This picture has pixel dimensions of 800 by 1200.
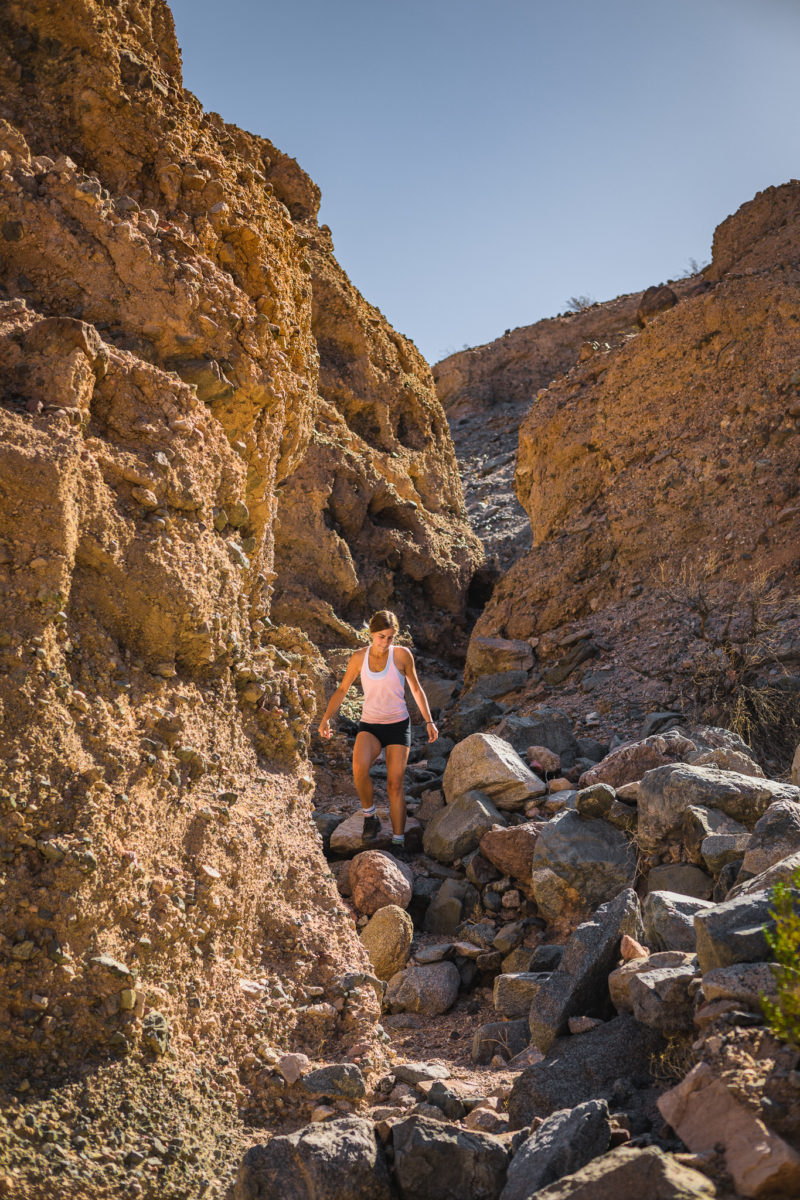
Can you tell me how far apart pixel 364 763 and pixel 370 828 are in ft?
1.21

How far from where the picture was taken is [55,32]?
3.60 metres

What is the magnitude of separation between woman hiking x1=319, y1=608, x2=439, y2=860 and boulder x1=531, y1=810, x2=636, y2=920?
106cm

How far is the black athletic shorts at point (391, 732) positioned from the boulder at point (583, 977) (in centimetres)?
228

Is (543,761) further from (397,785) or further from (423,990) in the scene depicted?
(423,990)

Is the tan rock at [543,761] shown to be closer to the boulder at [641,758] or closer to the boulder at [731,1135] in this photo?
the boulder at [641,758]

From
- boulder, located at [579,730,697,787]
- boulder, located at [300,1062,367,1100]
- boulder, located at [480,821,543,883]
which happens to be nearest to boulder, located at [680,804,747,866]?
boulder, located at [579,730,697,787]

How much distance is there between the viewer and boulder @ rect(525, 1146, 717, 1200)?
5.28 ft

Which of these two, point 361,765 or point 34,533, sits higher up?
point 34,533

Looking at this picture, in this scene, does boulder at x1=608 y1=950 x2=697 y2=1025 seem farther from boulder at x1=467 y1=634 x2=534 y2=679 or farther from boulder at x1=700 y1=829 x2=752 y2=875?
boulder at x1=467 y1=634 x2=534 y2=679

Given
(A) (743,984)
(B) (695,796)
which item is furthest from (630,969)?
(B) (695,796)

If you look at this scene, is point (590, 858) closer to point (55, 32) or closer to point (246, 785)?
point (246, 785)

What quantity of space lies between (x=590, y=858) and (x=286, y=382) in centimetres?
265

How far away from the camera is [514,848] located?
443 cm

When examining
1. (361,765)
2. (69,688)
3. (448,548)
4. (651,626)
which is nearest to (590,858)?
(361,765)
